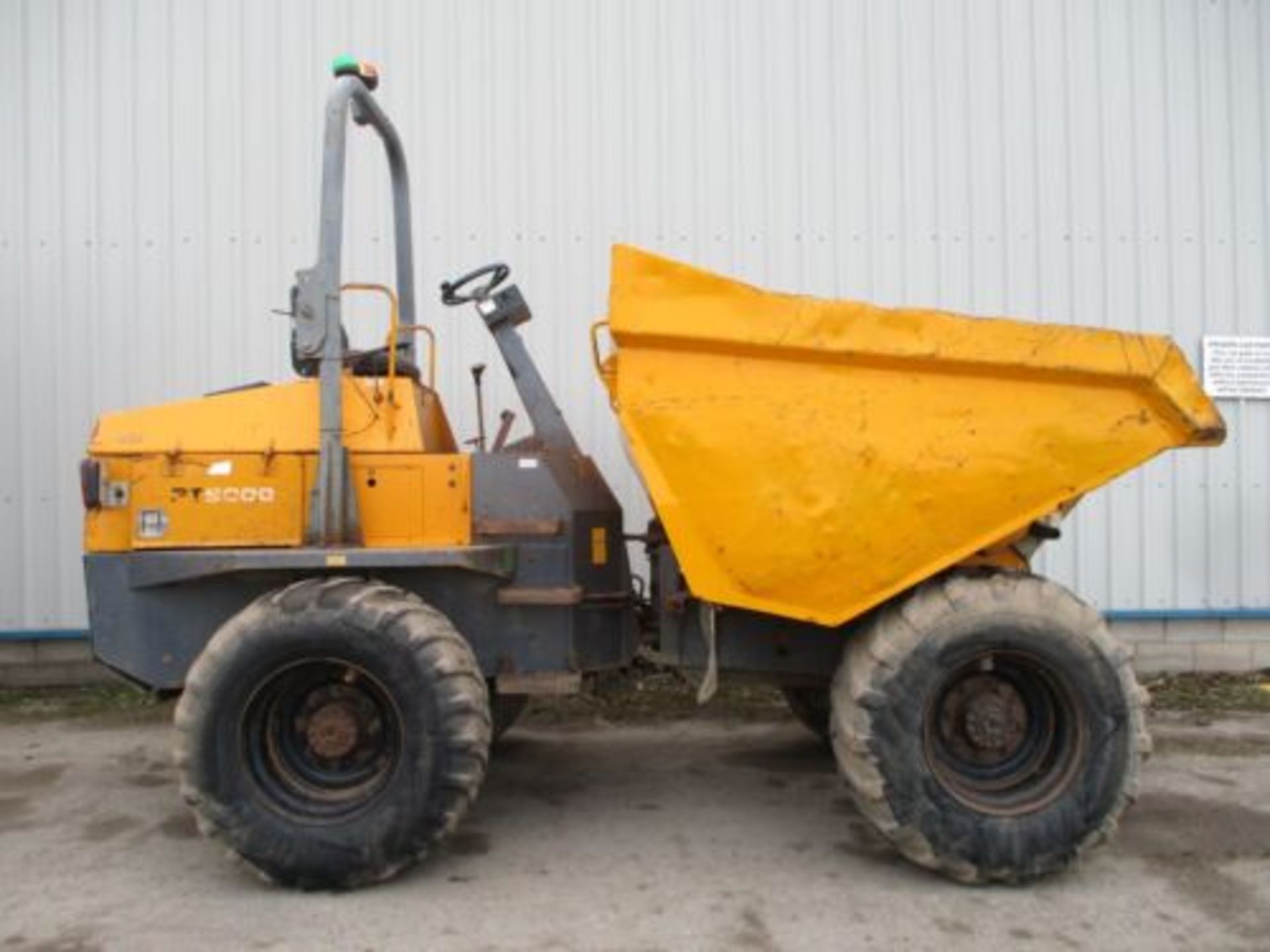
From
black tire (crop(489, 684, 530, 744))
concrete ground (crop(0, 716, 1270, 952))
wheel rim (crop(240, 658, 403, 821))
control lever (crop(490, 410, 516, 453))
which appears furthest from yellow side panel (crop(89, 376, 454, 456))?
concrete ground (crop(0, 716, 1270, 952))

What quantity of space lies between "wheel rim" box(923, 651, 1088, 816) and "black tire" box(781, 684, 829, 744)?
1.34 metres

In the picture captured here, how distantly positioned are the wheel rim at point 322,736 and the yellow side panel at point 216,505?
61 cm

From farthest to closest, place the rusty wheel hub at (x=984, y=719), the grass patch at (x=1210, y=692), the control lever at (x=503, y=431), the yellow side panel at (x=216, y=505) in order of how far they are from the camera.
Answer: the grass patch at (x=1210, y=692) → the control lever at (x=503, y=431) → the yellow side panel at (x=216, y=505) → the rusty wheel hub at (x=984, y=719)

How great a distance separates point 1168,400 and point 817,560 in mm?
1498

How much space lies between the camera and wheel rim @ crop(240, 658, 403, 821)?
166 inches

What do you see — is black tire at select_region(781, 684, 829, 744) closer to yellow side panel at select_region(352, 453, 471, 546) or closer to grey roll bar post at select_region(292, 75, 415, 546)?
yellow side panel at select_region(352, 453, 471, 546)

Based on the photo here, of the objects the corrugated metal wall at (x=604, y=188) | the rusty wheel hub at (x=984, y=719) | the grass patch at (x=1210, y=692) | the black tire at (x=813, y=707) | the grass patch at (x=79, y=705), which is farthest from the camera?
the corrugated metal wall at (x=604, y=188)

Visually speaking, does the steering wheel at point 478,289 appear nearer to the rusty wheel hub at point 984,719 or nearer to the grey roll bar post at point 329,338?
the grey roll bar post at point 329,338

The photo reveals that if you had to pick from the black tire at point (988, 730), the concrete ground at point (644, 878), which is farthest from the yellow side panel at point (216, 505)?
the black tire at point (988, 730)

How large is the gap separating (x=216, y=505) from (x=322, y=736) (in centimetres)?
106

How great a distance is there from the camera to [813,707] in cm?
591

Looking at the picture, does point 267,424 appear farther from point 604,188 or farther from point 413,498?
point 604,188

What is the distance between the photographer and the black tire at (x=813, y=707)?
580cm

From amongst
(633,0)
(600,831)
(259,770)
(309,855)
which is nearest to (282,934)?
(309,855)
